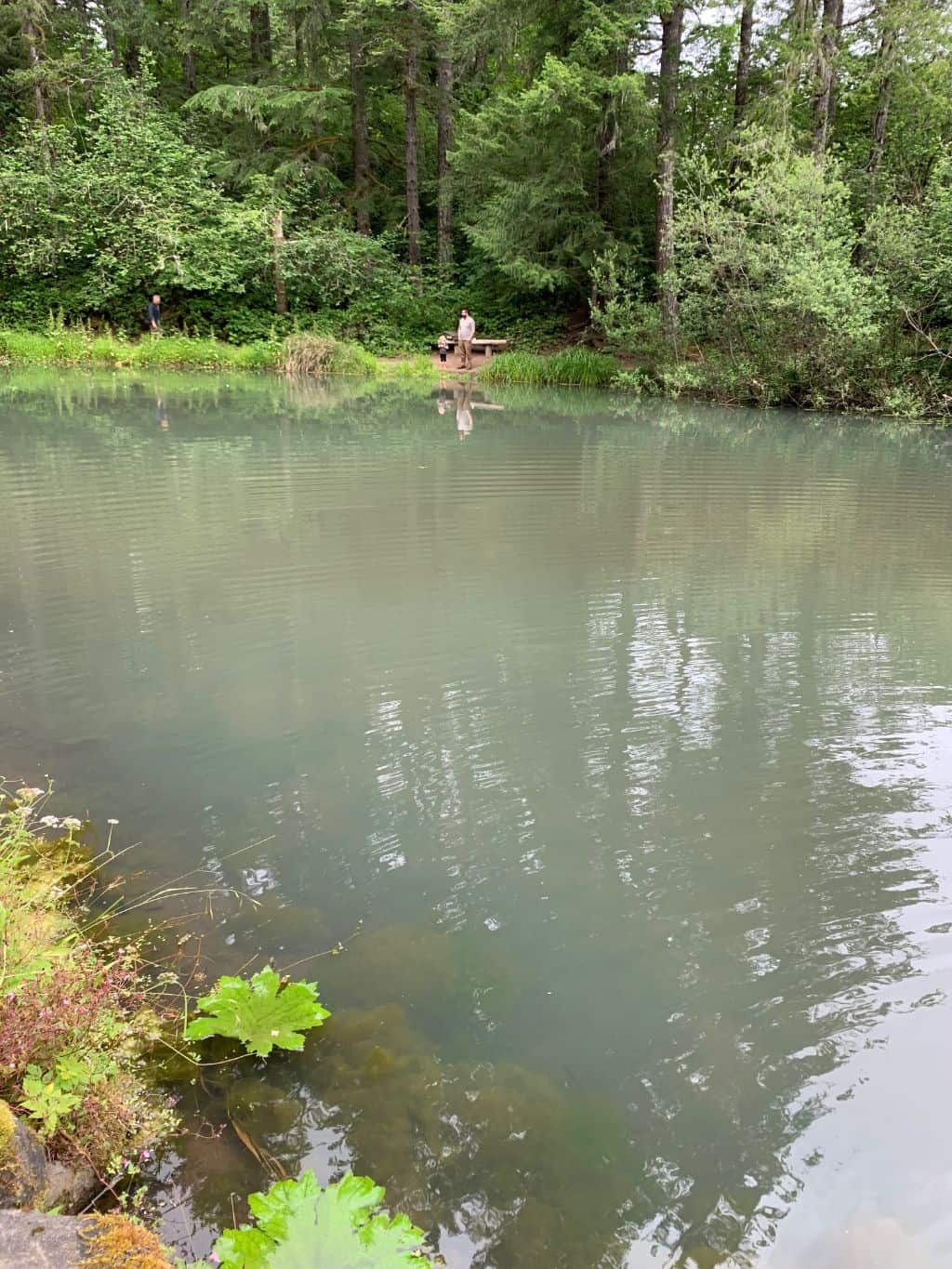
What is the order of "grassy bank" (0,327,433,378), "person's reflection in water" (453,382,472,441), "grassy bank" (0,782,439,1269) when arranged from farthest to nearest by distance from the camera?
1. "grassy bank" (0,327,433,378)
2. "person's reflection in water" (453,382,472,441)
3. "grassy bank" (0,782,439,1269)

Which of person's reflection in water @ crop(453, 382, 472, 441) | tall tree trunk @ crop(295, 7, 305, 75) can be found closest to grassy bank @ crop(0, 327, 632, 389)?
Result: person's reflection in water @ crop(453, 382, 472, 441)

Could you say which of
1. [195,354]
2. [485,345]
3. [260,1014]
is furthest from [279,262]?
[260,1014]

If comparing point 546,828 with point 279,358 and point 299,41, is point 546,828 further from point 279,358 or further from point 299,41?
point 299,41

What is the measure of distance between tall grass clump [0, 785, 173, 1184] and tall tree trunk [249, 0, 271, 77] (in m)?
33.6

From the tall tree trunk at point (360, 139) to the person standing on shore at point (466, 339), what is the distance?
6.98m

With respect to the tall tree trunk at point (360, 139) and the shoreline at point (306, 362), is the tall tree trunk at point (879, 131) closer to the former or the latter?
the shoreline at point (306, 362)

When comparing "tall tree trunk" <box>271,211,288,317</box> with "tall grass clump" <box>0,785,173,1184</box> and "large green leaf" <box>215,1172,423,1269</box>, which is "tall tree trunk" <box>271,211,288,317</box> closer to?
"tall grass clump" <box>0,785,173,1184</box>

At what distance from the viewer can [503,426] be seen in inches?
576

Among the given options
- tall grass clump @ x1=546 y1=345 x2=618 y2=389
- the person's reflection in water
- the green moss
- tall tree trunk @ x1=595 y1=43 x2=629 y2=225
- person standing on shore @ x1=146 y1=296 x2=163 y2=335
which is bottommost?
the green moss

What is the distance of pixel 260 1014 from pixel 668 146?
74.3 feet

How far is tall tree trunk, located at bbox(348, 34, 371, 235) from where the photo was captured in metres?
26.6

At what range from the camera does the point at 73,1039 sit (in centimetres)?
229

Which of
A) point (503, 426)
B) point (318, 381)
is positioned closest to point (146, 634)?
point (503, 426)

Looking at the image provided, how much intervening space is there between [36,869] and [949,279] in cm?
1895
